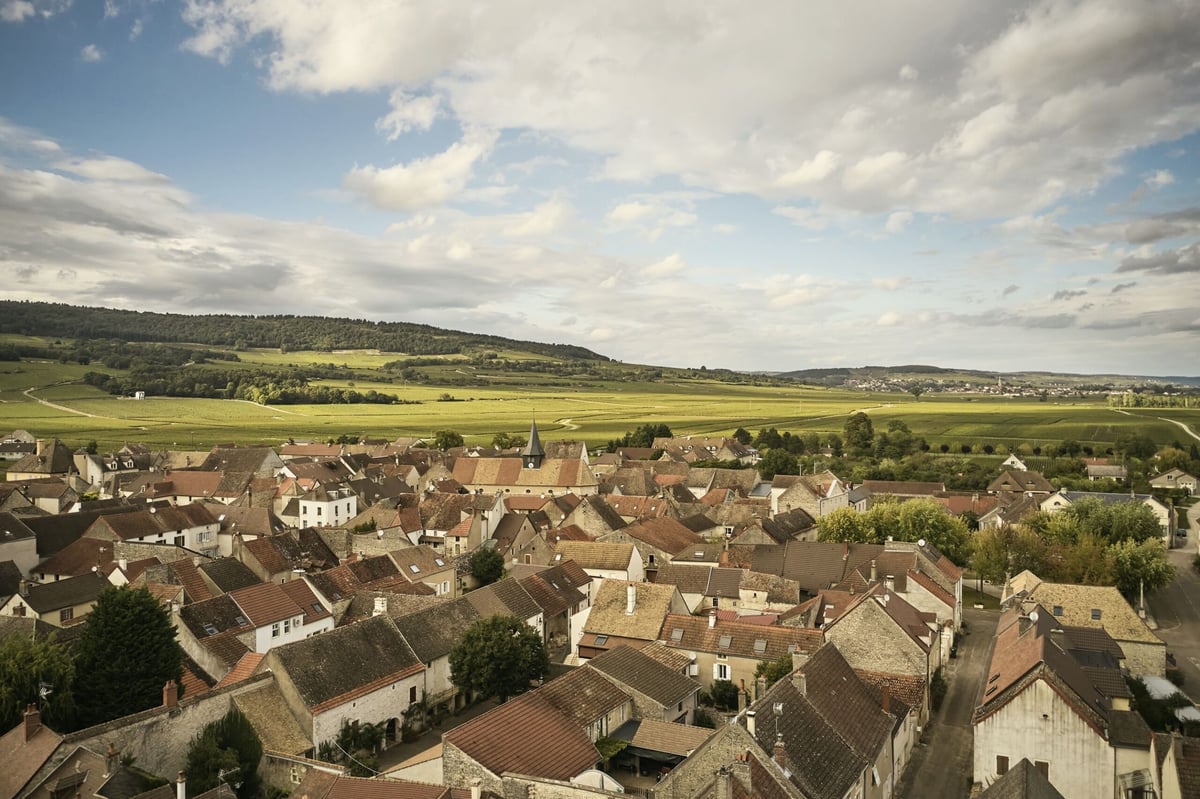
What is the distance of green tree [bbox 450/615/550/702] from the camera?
123ft

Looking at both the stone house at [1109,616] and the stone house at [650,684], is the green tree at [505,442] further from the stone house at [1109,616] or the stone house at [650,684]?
the stone house at [650,684]

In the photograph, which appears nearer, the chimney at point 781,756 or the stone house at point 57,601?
the chimney at point 781,756

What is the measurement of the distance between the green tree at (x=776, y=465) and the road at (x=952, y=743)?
6597cm

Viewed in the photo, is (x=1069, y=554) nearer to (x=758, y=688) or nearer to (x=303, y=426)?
(x=758, y=688)

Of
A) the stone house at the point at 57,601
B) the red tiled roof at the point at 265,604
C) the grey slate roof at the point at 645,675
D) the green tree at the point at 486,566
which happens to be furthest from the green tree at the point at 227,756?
the green tree at the point at 486,566

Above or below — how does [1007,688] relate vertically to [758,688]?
above

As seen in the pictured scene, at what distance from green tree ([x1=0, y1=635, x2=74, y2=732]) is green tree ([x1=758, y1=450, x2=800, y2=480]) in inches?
3724

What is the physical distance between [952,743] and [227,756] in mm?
30760

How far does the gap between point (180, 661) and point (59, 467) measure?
3590 inches

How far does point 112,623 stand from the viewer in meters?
32.3

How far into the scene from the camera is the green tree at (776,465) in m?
116

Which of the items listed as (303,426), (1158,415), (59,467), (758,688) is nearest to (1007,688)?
(758,688)

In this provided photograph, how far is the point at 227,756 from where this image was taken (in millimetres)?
28453

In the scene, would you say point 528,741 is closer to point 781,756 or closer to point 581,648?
point 781,756
